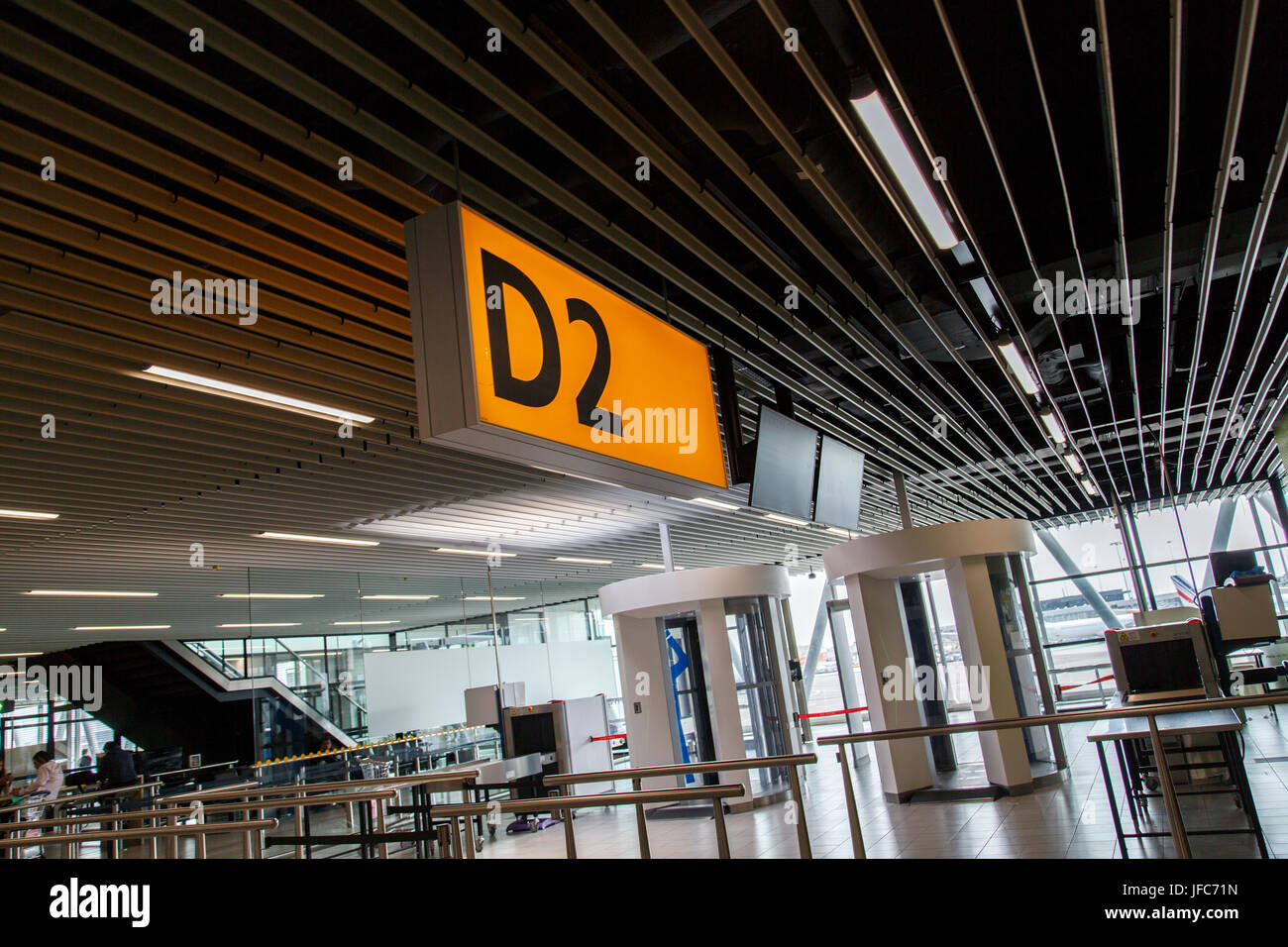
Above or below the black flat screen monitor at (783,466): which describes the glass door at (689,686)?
below

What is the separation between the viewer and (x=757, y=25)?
3.74 m

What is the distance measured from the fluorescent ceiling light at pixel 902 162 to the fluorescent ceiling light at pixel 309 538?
827cm

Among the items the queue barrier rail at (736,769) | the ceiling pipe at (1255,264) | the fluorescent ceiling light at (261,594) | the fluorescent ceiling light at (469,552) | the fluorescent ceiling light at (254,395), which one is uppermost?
the ceiling pipe at (1255,264)

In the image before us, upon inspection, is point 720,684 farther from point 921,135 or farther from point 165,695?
point 165,695

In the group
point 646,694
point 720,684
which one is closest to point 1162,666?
point 720,684

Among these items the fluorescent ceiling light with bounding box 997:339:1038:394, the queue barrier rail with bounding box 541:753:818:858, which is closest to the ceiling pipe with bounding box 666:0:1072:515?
the fluorescent ceiling light with bounding box 997:339:1038:394

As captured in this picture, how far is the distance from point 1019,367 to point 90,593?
1235 centimetres

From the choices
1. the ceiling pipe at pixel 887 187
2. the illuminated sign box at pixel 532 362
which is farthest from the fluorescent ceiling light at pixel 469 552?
the illuminated sign box at pixel 532 362

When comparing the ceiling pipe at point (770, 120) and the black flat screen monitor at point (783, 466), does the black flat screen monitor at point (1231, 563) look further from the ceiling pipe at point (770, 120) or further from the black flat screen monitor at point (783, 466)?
the black flat screen monitor at point (783, 466)

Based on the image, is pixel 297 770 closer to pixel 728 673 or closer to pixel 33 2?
pixel 728 673

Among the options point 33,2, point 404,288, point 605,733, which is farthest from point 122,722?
point 33,2

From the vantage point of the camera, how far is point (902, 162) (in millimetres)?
3826

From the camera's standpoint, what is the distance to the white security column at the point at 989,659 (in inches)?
352

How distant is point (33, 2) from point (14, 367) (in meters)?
3.14
